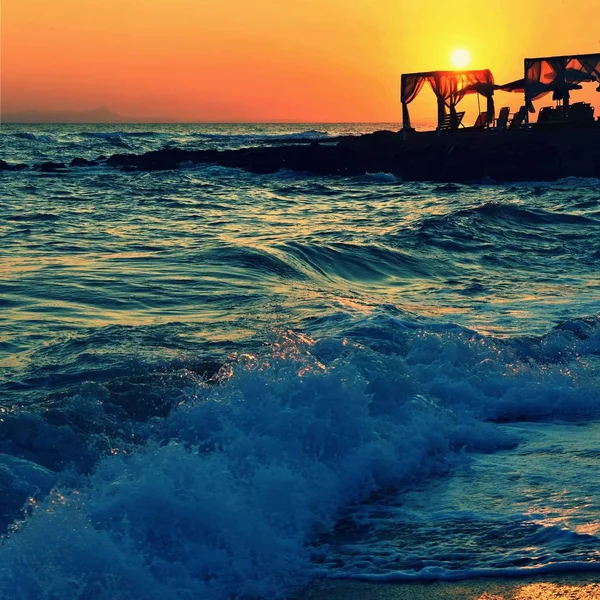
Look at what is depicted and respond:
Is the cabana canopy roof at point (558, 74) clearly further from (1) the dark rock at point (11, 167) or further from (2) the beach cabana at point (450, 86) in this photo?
(1) the dark rock at point (11, 167)

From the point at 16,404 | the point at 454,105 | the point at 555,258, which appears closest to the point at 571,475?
the point at 16,404

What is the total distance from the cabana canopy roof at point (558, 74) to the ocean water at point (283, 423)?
66.0 ft

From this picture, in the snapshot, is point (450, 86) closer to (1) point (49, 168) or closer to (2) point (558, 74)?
(2) point (558, 74)

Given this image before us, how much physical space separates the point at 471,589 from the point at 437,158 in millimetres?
29801

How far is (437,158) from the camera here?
106 ft

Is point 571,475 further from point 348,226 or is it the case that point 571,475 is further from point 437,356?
point 348,226

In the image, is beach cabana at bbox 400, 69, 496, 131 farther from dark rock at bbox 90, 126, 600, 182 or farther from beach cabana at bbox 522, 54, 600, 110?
beach cabana at bbox 522, 54, 600, 110

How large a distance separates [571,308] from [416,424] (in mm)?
4528

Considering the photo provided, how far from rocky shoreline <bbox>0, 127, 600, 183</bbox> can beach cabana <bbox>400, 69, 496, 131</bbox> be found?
4.64 ft

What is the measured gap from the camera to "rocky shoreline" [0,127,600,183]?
1179 inches

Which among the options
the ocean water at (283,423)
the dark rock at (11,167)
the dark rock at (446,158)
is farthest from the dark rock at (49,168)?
the ocean water at (283,423)

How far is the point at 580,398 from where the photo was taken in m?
6.53

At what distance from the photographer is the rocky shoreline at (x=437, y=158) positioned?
98.2 feet

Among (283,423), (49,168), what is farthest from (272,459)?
(49,168)
